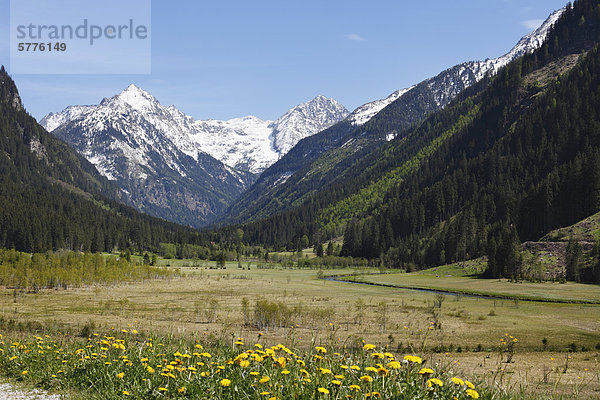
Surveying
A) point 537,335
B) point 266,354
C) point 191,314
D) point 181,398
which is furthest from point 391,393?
point 191,314

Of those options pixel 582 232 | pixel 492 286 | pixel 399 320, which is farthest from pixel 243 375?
pixel 582 232

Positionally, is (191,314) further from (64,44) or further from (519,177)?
(519,177)

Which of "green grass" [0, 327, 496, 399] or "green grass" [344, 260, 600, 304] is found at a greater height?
"green grass" [0, 327, 496, 399]

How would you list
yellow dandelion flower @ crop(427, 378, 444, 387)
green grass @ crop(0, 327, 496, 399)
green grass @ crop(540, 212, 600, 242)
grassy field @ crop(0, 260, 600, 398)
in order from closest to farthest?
yellow dandelion flower @ crop(427, 378, 444, 387) → green grass @ crop(0, 327, 496, 399) → grassy field @ crop(0, 260, 600, 398) → green grass @ crop(540, 212, 600, 242)

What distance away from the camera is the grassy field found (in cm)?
3309

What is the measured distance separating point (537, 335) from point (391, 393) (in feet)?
160

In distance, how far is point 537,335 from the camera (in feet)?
151

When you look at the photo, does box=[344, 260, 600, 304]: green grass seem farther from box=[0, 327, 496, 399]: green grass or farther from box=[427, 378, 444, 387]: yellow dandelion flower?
box=[427, 378, 444, 387]: yellow dandelion flower

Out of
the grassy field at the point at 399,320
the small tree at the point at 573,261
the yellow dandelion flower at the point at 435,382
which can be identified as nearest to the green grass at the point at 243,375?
the yellow dandelion flower at the point at 435,382

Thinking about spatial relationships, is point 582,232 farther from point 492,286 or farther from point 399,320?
point 399,320

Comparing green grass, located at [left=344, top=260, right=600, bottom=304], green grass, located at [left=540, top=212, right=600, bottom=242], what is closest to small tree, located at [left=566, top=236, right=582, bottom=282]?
green grass, located at [left=344, top=260, right=600, bottom=304]

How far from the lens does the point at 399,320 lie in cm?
5628

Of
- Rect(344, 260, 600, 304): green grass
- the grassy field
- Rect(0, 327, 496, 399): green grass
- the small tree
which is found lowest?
Rect(344, 260, 600, 304): green grass

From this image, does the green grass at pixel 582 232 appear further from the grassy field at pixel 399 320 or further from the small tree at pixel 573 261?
the grassy field at pixel 399 320
